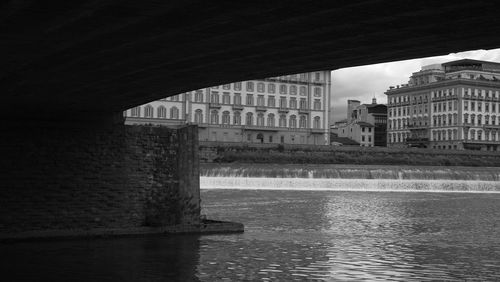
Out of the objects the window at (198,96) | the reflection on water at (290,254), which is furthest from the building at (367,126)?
the reflection on water at (290,254)

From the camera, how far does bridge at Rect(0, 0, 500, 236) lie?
903 cm

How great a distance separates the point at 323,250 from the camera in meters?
18.0

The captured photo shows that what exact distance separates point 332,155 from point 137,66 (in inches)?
3218

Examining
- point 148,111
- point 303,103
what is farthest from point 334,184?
point 303,103

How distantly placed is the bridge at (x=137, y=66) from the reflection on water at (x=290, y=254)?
179 cm

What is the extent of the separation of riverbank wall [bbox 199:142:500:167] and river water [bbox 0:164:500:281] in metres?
57.0

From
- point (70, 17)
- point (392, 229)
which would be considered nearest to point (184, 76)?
point (70, 17)

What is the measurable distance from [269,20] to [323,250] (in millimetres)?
9835

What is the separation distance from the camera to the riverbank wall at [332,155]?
9050 cm

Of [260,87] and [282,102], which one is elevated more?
[260,87]

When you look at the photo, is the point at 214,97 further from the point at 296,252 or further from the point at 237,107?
the point at 296,252

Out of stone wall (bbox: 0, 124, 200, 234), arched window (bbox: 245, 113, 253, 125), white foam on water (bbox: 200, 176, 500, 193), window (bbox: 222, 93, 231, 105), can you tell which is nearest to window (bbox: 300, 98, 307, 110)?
arched window (bbox: 245, 113, 253, 125)

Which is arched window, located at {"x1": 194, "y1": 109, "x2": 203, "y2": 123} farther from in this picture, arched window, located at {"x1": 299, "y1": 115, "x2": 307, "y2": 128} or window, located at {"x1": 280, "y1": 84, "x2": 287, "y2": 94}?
arched window, located at {"x1": 299, "y1": 115, "x2": 307, "y2": 128}

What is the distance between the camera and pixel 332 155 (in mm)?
93938
